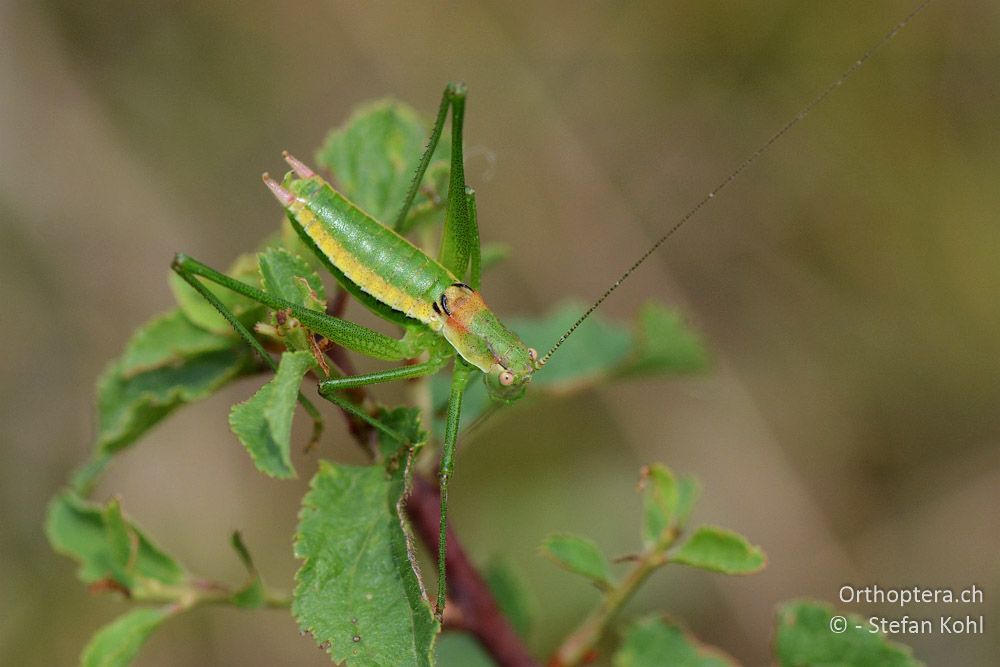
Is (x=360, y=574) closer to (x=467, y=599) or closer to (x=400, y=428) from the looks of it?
(x=400, y=428)

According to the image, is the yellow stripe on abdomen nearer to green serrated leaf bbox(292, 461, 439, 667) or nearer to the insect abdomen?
the insect abdomen

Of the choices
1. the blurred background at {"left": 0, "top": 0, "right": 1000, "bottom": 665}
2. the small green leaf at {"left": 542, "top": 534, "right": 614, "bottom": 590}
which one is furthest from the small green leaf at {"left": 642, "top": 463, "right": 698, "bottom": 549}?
the blurred background at {"left": 0, "top": 0, "right": 1000, "bottom": 665}

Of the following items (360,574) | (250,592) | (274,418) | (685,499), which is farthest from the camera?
(685,499)

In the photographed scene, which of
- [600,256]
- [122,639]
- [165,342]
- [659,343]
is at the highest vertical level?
[600,256]

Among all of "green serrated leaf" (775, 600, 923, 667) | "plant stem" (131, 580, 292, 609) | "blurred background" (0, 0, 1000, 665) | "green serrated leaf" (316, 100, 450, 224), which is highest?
"blurred background" (0, 0, 1000, 665)

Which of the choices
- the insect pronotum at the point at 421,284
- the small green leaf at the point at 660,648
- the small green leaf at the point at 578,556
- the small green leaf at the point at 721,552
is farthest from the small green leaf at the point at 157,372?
the small green leaf at the point at 660,648

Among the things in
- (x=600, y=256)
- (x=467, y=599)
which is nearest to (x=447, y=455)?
(x=467, y=599)

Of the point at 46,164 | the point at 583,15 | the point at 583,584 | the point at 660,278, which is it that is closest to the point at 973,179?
the point at 660,278
